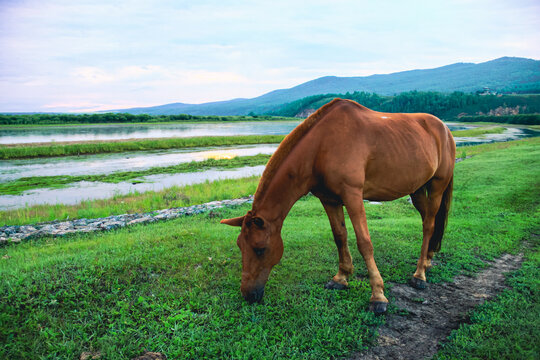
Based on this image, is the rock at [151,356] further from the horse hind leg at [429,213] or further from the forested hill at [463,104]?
the forested hill at [463,104]

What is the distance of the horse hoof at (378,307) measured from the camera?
401 centimetres

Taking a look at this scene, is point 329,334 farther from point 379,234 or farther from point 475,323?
point 379,234

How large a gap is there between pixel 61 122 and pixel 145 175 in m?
76.8

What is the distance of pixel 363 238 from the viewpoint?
4.04 m

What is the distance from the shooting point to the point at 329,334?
3598 mm

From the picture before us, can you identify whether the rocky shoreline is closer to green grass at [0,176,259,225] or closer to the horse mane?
green grass at [0,176,259,225]

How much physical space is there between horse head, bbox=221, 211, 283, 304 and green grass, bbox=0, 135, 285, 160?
33.8 metres

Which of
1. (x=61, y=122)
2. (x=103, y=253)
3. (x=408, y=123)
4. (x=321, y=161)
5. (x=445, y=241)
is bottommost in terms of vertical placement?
(x=445, y=241)

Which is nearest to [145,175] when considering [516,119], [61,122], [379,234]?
[379,234]

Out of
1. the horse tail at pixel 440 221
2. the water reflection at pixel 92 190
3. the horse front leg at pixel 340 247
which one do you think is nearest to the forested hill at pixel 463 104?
the water reflection at pixel 92 190

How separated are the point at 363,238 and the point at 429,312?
138 cm

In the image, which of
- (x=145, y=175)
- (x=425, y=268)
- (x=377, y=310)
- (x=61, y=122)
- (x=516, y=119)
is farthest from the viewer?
(x=516, y=119)

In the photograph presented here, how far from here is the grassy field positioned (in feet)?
11.0

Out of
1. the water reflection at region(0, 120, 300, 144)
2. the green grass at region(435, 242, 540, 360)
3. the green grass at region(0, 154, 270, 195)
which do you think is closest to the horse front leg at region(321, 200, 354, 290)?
the green grass at region(435, 242, 540, 360)
